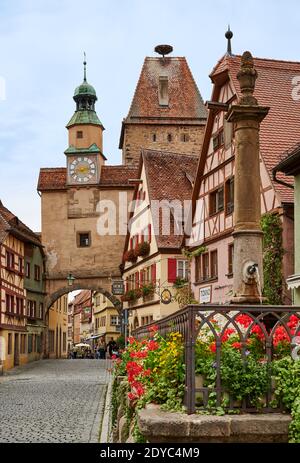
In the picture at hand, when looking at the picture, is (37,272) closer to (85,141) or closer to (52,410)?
(85,141)

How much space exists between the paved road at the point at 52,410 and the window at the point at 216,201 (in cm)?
669

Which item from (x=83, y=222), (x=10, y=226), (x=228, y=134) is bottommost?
(x=10, y=226)

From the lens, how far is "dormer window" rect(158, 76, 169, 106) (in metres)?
59.7

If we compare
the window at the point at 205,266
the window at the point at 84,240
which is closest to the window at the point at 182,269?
the window at the point at 205,266

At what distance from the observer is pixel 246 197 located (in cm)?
970

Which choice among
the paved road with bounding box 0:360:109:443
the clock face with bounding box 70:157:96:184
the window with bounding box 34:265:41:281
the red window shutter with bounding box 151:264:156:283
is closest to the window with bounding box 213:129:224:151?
the paved road with bounding box 0:360:109:443

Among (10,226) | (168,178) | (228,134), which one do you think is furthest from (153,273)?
(228,134)

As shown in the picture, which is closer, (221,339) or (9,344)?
(221,339)

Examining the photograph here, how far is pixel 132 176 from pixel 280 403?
143ft

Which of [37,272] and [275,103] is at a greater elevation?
[275,103]

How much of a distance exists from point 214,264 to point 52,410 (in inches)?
469

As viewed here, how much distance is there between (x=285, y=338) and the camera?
640 centimetres

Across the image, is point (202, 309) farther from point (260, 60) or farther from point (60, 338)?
point (60, 338)
